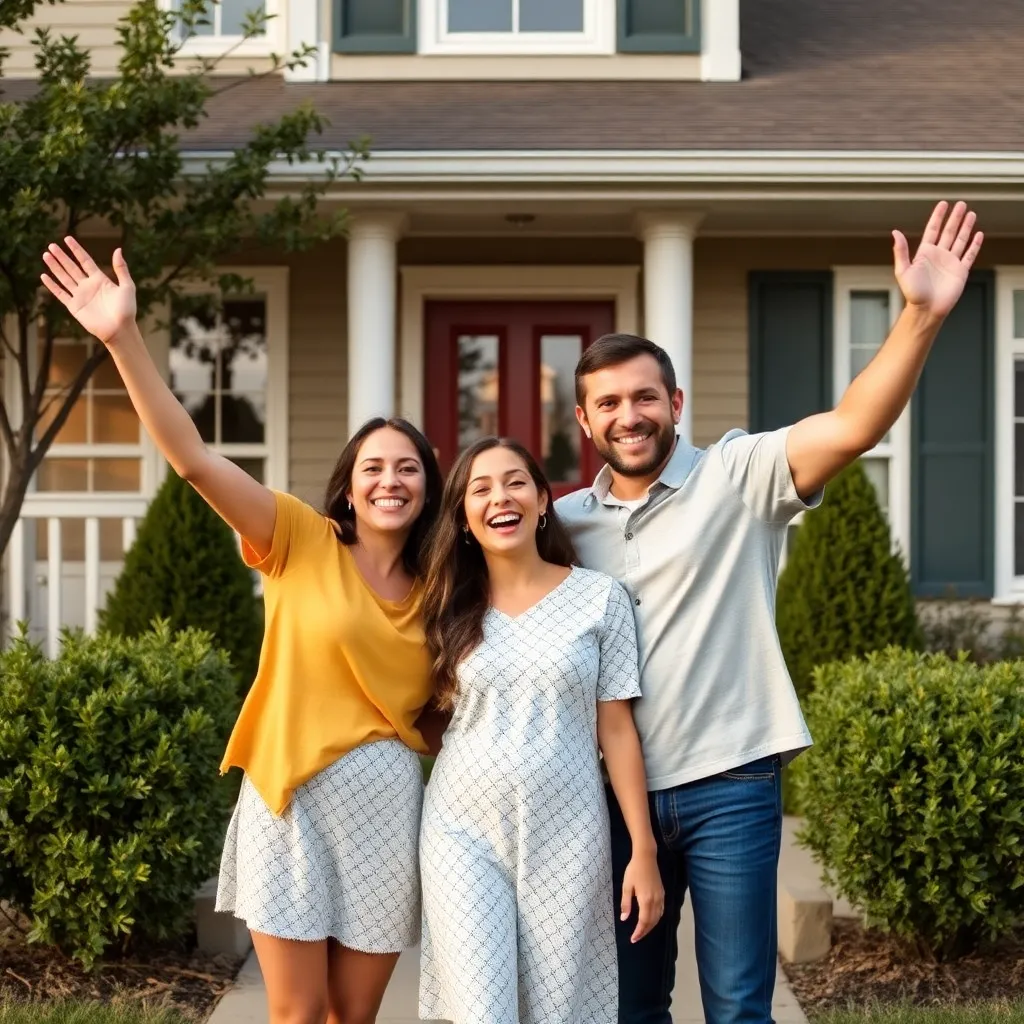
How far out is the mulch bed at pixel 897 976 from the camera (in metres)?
4.09

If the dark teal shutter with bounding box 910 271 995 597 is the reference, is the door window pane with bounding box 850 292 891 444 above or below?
above

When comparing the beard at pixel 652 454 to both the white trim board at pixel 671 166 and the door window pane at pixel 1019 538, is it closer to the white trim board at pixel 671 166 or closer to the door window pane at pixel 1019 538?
the white trim board at pixel 671 166

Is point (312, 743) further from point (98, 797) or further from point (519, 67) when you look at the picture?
point (519, 67)

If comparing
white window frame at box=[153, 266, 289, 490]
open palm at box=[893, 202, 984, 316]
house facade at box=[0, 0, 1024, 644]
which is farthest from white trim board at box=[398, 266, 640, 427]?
open palm at box=[893, 202, 984, 316]

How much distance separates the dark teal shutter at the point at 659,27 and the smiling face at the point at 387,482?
5.73 meters

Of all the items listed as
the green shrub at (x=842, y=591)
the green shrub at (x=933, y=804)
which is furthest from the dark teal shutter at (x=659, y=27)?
the green shrub at (x=933, y=804)

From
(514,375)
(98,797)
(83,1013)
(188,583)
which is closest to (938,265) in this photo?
(98,797)

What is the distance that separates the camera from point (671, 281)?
7.27 m

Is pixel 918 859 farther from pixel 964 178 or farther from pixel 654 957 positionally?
pixel 964 178

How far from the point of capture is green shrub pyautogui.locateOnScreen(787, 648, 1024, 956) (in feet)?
12.9

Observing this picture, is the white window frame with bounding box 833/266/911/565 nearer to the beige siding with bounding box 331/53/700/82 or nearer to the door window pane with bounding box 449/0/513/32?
the beige siding with bounding box 331/53/700/82

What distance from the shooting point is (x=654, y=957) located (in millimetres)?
2811

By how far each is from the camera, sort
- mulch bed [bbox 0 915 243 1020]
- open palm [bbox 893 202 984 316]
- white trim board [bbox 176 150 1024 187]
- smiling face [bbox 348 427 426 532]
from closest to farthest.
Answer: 1. open palm [bbox 893 202 984 316]
2. smiling face [bbox 348 427 426 532]
3. mulch bed [bbox 0 915 243 1020]
4. white trim board [bbox 176 150 1024 187]

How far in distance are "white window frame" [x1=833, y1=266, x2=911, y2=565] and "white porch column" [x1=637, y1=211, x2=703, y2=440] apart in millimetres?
1226
